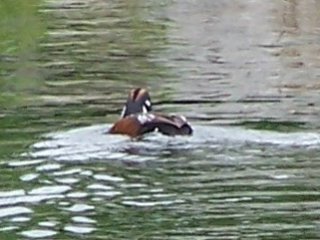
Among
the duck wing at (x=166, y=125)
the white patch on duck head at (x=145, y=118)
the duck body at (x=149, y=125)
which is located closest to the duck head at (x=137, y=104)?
the duck body at (x=149, y=125)

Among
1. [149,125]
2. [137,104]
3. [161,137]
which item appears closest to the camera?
[161,137]

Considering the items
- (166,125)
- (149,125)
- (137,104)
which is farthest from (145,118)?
(137,104)

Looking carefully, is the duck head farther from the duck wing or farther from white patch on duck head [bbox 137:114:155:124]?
the duck wing

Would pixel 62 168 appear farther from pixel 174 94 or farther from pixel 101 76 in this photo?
pixel 101 76

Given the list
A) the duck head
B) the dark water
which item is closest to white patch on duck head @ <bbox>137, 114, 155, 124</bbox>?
the dark water

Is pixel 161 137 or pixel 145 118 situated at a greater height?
pixel 145 118

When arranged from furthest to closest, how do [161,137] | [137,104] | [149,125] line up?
[137,104] → [149,125] → [161,137]

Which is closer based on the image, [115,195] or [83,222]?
[83,222]

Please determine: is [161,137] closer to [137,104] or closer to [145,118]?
[145,118]

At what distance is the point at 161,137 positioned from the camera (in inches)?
580

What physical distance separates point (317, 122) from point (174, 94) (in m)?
3.15

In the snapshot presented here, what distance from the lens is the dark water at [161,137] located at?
11.4 metres

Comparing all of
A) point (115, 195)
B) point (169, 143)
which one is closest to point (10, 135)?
point (169, 143)

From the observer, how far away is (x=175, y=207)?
464 inches
